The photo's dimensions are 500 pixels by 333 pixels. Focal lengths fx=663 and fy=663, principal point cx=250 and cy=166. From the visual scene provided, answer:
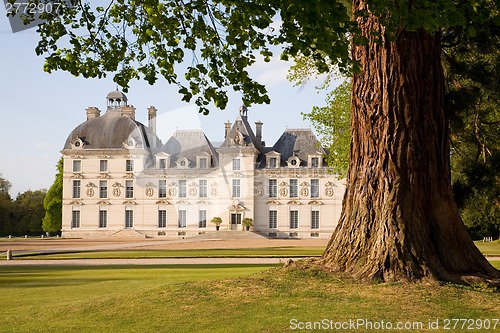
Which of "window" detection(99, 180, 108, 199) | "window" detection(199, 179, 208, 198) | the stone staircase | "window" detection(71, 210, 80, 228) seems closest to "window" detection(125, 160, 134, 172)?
"window" detection(99, 180, 108, 199)

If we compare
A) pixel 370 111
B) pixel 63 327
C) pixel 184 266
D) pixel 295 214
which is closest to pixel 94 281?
pixel 184 266

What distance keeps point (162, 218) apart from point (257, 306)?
42752mm

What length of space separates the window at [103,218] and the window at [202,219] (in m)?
7.24

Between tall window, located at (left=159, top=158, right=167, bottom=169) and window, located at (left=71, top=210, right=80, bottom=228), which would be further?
window, located at (left=71, top=210, right=80, bottom=228)

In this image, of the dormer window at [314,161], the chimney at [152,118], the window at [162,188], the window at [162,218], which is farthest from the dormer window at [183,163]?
the dormer window at [314,161]

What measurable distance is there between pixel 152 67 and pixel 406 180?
3192 millimetres

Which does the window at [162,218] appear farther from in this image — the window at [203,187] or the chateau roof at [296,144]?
the chateau roof at [296,144]

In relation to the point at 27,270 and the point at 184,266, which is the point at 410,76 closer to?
the point at 184,266

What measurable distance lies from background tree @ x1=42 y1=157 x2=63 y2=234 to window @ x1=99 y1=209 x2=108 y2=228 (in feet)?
12.8

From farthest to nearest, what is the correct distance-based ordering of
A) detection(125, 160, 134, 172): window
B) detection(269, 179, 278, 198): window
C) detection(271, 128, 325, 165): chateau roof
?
1. detection(125, 160, 134, 172): window
2. detection(269, 179, 278, 198): window
3. detection(271, 128, 325, 165): chateau roof

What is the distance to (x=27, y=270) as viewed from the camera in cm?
1519

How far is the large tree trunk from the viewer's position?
7.63m

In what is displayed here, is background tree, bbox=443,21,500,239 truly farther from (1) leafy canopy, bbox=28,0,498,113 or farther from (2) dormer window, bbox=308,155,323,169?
(2) dormer window, bbox=308,155,323,169

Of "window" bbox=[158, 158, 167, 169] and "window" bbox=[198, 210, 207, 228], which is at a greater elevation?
"window" bbox=[158, 158, 167, 169]
